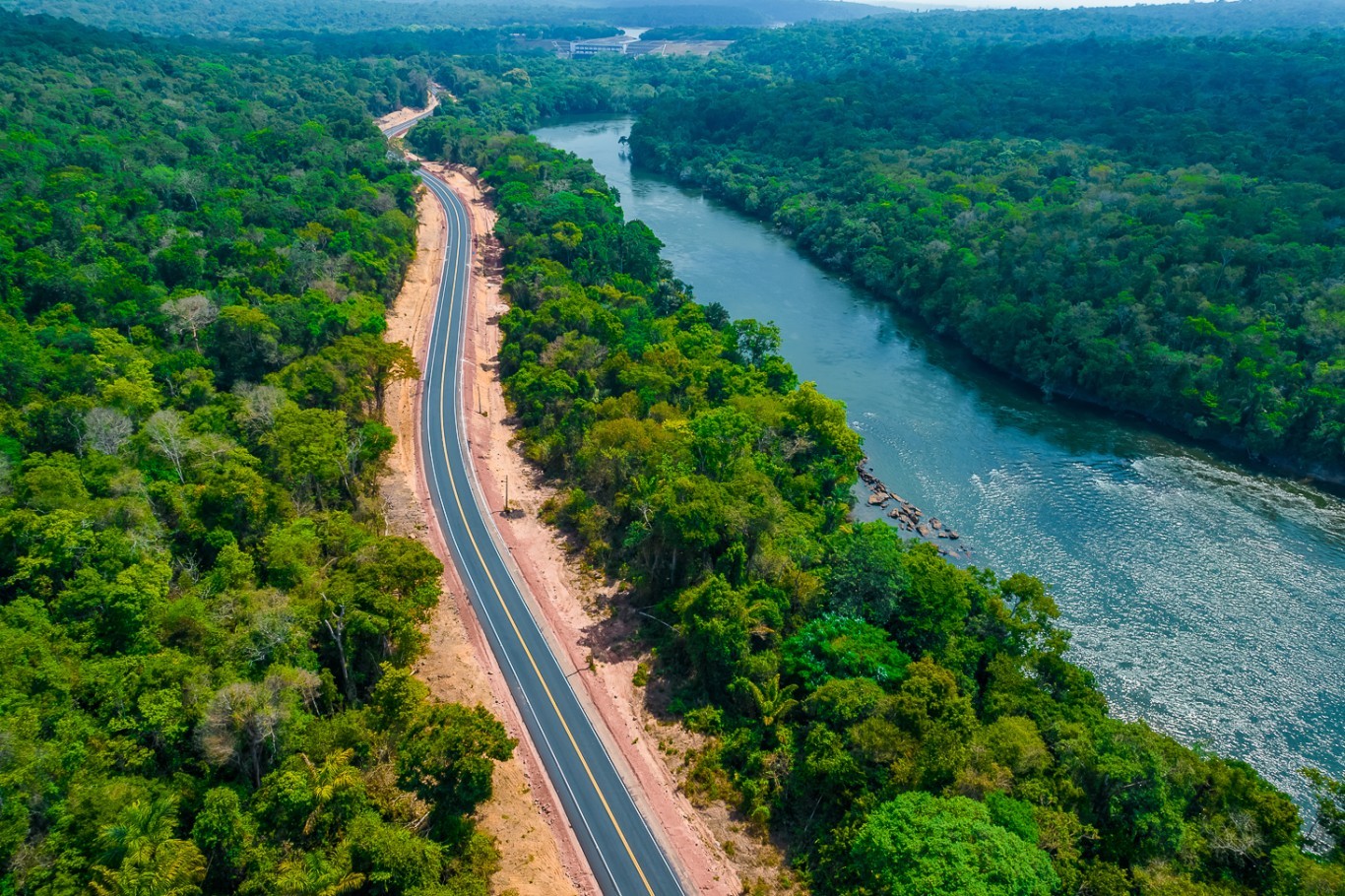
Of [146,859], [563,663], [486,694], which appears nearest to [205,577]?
[486,694]

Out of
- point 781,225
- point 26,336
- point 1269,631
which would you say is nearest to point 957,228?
point 781,225

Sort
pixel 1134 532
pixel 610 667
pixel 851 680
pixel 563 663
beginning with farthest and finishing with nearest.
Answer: pixel 1134 532 → pixel 610 667 → pixel 563 663 → pixel 851 680

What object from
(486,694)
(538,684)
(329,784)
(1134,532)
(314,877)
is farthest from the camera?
(1134,532)

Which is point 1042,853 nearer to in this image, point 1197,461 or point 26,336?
point 1197,461

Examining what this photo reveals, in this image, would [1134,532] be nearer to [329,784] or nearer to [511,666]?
[511,666]

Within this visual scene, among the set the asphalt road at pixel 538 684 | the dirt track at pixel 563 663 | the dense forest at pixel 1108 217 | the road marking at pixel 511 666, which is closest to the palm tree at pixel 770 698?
the dirt track at pixel 563 663

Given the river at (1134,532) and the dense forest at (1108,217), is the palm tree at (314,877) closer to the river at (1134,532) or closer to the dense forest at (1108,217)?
the river at (1134,532)
